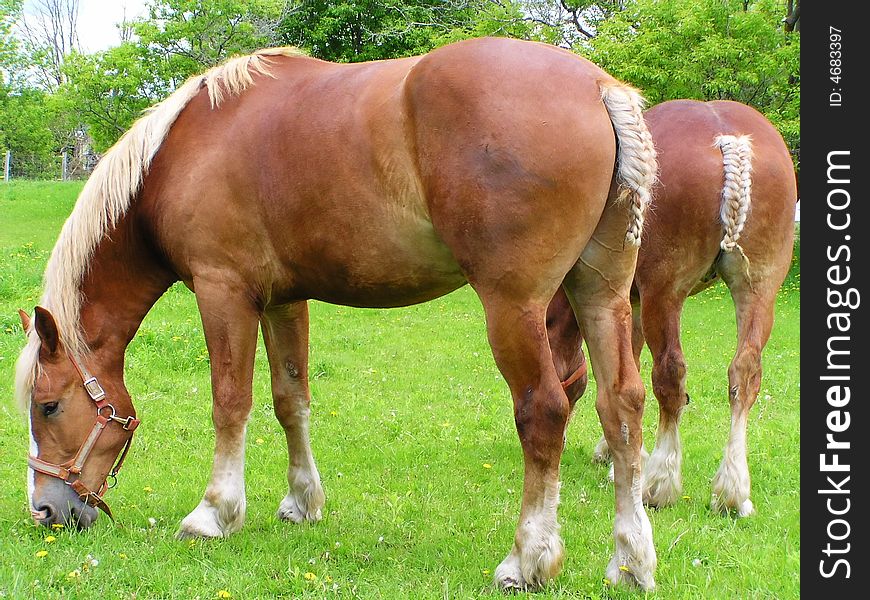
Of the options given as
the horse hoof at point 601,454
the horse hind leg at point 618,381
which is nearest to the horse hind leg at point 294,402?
the horse hind leg at point 618,381

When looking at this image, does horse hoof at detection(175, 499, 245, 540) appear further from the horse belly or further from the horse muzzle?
the horse belly

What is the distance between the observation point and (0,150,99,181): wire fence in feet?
132

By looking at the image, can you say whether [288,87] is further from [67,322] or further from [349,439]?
[349,439]

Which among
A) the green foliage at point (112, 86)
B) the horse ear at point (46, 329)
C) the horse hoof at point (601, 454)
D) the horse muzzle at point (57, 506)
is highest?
the green foliage at point (112, 86)

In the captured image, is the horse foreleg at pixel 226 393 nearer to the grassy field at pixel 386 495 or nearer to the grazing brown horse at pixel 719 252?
the grassy field at pixel 386 495

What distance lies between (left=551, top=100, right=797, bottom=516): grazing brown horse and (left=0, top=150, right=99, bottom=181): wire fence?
40.3 metres

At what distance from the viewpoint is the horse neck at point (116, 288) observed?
12.7 feet

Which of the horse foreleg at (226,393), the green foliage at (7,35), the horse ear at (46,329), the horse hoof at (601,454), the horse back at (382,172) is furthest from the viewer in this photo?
the green foliage at (7,35)

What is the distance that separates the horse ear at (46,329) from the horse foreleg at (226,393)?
2.31ft

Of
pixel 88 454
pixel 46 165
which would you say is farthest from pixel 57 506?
pixel 46 165

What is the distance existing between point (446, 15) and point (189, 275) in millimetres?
21504

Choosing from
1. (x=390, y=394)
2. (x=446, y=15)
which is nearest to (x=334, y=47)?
(x=446, y=15)

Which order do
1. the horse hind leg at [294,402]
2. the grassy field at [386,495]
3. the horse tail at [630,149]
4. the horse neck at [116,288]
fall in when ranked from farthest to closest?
the horse hind leg at [294,402], the horse neck at [116,288], the grassy field at [386,495], the horse tail at [630,149]

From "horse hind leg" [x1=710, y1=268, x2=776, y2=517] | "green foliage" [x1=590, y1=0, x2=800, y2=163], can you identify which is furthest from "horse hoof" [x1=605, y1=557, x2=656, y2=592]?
"green foliage" [x1=590, y1=0, x2=800, y2=163]
